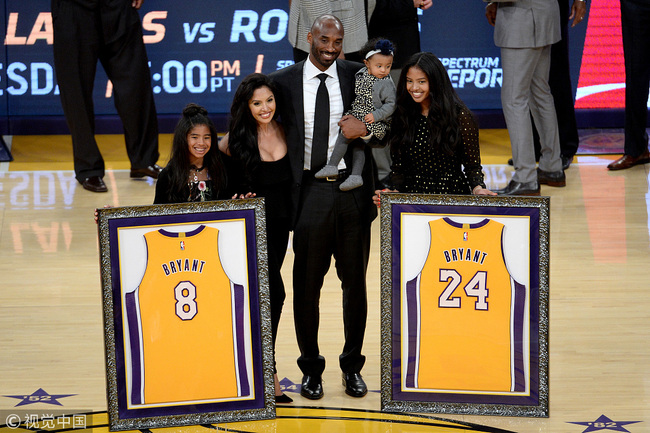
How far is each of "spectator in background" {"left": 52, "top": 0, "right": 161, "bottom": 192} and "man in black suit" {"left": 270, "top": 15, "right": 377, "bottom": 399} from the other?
374cm

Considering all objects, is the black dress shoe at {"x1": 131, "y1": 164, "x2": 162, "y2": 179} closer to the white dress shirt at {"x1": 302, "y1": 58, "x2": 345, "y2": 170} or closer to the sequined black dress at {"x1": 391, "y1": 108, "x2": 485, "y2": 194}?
the white dress shirt at {"x1": 302, "y1": 58, "x2": 345, "y2": 170}

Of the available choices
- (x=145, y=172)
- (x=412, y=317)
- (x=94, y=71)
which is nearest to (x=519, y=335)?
(x=412, y=317)

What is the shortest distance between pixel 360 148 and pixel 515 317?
0.97 meters

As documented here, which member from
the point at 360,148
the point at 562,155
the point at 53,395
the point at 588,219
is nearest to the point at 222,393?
the point at 53,395

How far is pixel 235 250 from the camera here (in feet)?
12.2

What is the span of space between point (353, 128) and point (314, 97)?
237 mm

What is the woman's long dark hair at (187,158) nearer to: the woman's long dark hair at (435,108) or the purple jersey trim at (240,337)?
the purple jersey trim at (240,337)

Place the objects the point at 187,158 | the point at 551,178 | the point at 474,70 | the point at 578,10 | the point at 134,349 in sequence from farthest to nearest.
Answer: the point at 474,70 < the point at 551,178 < the point at 578,10 < the point at 187,158 < the point at 134,349

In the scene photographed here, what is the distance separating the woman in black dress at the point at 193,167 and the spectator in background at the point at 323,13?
1.76 m

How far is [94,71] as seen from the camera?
24.1 feet

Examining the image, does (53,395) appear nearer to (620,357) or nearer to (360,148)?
(360,148)

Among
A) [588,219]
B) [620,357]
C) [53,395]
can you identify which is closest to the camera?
[53,395]

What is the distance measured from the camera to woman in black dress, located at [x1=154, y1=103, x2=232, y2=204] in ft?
12.2

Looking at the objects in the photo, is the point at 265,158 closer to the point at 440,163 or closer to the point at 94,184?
the point at 440,163
